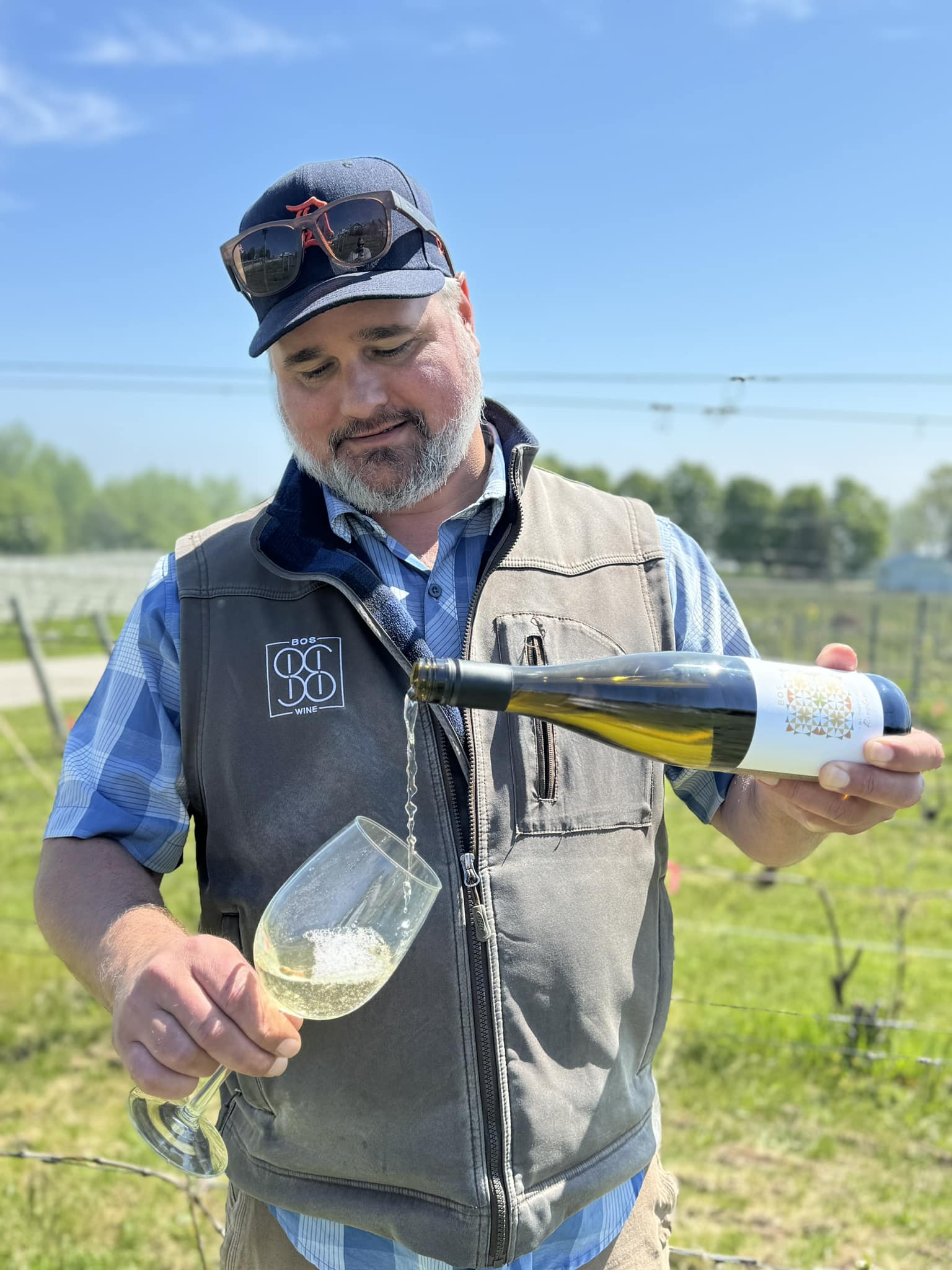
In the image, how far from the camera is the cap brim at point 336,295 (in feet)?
6.73

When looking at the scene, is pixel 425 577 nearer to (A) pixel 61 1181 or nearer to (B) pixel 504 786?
(B) pixel 504 786

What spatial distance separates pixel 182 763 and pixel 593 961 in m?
0.87

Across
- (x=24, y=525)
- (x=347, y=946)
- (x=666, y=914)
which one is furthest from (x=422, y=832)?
(x=24, y=525)

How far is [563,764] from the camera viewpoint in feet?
6.49

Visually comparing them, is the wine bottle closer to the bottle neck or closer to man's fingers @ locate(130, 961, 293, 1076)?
the bottle neck

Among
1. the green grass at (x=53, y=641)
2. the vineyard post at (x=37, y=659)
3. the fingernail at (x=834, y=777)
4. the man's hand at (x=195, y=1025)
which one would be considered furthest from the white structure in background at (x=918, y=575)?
the man's hand at (x=195, y=1025)

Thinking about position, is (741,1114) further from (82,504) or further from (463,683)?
(82,504)

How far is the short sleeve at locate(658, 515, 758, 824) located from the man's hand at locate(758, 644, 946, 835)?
434 mm

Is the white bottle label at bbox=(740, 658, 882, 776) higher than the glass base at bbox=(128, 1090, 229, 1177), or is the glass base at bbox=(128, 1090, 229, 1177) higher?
the white bottle label at bbox=(740, 658, 882, 776)

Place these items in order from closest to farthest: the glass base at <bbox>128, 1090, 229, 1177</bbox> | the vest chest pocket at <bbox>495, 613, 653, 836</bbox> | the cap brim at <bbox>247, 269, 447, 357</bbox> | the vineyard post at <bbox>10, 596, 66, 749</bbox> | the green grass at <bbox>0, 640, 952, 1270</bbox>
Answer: the glass base at <bbox>128, 1090, 229, 1177</bbox> → the vest chest pocket at <bbox>495, 613, 653, 836</bbox> → the cap brim at <bbox>247, 269, 447, 357</bbox> → the green grass at <bbox>0, 640, 952, 1270</bbox> → the vineyard post at <bbox>10, 596, 66, 749</bbox>

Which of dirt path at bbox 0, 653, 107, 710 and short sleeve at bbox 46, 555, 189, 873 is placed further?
dirt path at bbox 0, 653, 107, 710

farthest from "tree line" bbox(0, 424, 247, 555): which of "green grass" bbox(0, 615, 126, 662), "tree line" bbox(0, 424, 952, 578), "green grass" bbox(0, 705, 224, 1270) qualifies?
"green grass" bbox(0, 705, 224, 1270)

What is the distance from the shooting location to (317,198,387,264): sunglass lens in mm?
2105

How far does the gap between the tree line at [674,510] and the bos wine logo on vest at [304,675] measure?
4809 cm
